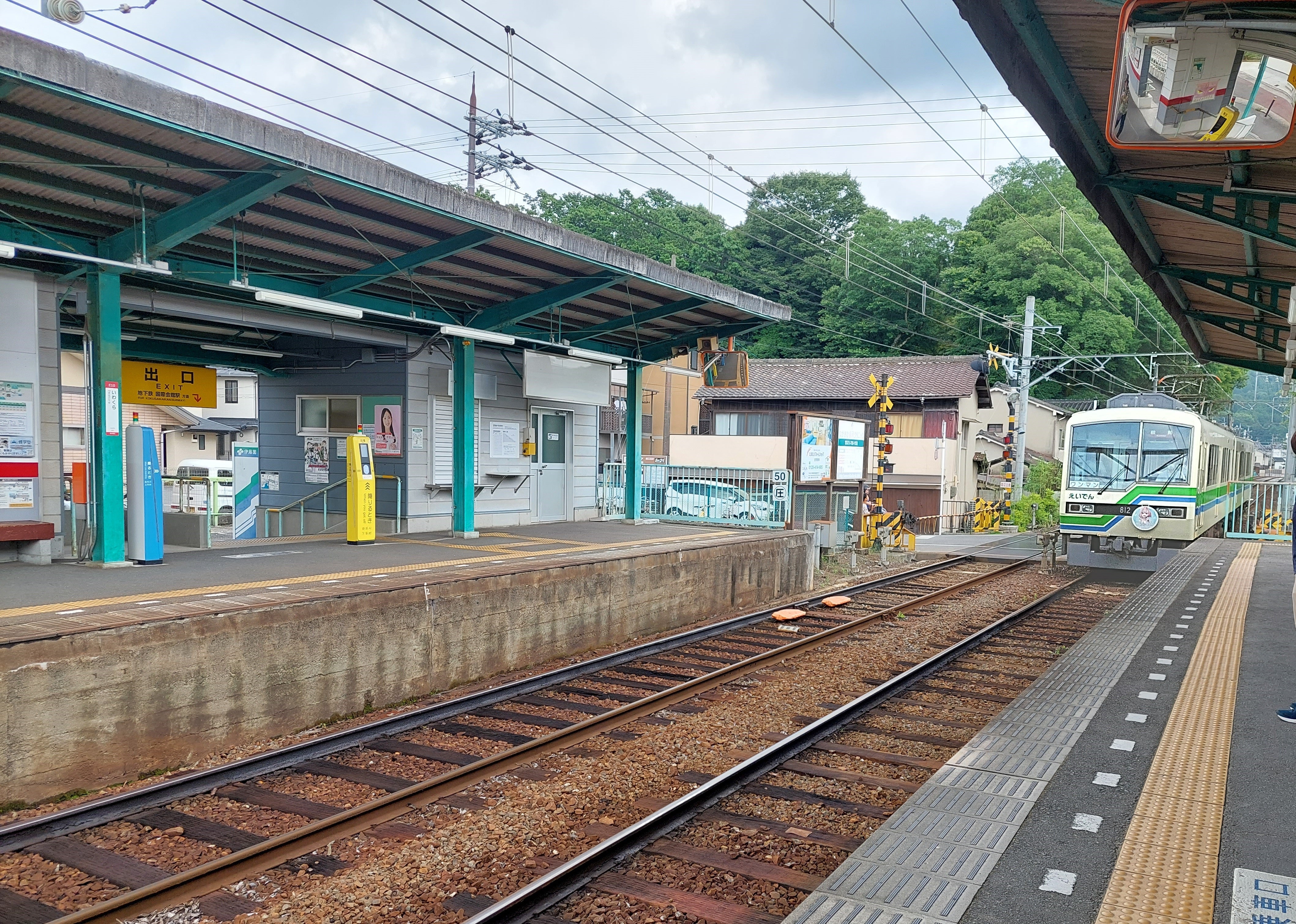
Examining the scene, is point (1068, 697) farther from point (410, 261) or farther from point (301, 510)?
point (301, 510)

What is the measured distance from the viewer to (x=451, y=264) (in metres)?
10.9

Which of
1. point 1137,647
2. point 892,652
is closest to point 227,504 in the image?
point 892,652

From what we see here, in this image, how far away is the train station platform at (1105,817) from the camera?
348cm

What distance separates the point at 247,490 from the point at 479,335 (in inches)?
278

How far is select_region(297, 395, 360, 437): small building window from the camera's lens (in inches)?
541

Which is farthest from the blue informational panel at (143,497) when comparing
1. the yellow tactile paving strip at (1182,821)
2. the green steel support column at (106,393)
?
the yellow tactile paving strip at (1182,821)

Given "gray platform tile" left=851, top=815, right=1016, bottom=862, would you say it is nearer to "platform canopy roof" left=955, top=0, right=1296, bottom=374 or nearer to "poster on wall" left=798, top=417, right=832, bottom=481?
"platform canopy roof" left=955, top=0, right=1296, bottom=374

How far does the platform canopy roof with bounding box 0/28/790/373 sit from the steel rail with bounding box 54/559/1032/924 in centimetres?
484

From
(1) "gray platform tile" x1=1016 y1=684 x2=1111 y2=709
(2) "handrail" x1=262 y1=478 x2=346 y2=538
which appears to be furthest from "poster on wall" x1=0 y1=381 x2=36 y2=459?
(1) "gray platform tile" x1=1016 y1=684 x2=1111 y2=709

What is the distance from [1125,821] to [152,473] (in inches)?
329

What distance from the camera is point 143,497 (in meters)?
8.55

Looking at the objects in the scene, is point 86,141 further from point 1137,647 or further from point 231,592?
point 1137,647

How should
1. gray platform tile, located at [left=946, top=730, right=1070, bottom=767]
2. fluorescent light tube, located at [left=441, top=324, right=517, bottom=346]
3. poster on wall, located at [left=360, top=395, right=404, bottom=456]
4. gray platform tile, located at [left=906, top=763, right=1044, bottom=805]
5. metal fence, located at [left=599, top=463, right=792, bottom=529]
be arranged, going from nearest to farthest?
gray platform tile, located at [left=906, top=763, right=1044, bottom=805]
gray platform tile, located at [left=946, top=730, right=1070, bottom=767]
fluorescent light tube, located at [left=441, top=324, right=517, bottom=346]
poster on wall, located at [left=360, top=395, right=404, bottom=456]
metal fence, located at [left=599, top=463, right=792, bottom=529]

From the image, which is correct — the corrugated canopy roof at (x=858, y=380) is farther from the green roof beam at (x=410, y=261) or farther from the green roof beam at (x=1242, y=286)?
the green roof beam at (x=410, y=261)
